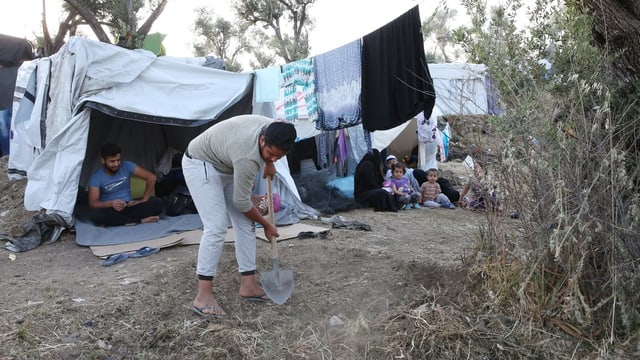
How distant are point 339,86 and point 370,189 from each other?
181 centimetres

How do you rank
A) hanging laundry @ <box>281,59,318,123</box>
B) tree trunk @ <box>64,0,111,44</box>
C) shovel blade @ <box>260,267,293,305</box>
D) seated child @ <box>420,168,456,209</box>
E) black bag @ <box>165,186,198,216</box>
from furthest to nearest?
tree trunk @ <box>64,0,111,44</box> → seated child @ <box>420,168,456,209</box> → hanging laundry @ <box>281,59,318,123</box> → black bag @ <box>165,186,198,216</box> → shovel blade @ <box>260,267,293,305</box>

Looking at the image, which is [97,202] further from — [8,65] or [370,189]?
[8,65]

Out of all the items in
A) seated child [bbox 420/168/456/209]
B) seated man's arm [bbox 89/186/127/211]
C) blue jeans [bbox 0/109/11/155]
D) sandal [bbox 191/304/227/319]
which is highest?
blue jeans [bbox 0/109/11/155]

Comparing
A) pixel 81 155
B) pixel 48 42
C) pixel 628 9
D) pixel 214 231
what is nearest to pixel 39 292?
pixel 214 231

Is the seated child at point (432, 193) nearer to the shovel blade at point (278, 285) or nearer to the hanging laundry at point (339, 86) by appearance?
the hanging laundry at point (339, 86)

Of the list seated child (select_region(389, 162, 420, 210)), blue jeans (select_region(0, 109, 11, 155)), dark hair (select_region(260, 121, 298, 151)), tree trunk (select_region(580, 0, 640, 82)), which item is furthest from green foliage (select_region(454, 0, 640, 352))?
blue jeans (select_region(0, 109, 11, 155))

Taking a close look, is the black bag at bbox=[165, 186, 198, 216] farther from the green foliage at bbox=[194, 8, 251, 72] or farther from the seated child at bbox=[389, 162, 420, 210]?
the green foliage at bbox=[194, 8, 251, 72]

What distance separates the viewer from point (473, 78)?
336 centimetres

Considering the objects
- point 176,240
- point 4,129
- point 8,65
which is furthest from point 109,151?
point 8,65

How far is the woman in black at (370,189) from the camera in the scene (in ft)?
23.4

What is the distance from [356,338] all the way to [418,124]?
6.88 meters

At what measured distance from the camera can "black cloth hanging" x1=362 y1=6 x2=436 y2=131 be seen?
551 cm

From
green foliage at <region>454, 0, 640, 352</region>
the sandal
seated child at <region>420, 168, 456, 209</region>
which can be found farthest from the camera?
seated child at <region>420, 168, 456, 209</region>

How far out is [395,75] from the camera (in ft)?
18.7
